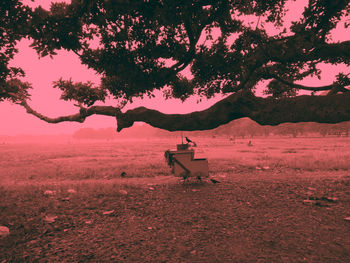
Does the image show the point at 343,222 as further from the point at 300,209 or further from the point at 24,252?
the point at 24,252

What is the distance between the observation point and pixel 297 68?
27.7 feet

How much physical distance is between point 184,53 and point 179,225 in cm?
584

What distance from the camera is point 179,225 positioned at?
4.23m

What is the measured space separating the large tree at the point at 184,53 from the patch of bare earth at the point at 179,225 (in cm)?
234

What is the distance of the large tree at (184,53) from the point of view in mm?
4766

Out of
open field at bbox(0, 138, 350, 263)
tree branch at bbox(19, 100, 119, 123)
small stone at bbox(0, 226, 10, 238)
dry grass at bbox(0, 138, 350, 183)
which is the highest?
tree branch at bbox(19, 100, 119, 123)

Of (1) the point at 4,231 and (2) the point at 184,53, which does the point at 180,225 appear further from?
(2) the point at 184,53

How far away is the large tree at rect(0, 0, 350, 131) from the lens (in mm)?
4766

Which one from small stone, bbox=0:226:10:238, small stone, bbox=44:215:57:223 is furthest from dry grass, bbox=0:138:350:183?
small stone, bbox=0:226:10:238

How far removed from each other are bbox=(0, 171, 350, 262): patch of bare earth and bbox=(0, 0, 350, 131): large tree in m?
2.34

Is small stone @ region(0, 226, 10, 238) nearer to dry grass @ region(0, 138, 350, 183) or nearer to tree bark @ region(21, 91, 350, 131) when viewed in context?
tree bark @ region(21, 91, 350, 131)

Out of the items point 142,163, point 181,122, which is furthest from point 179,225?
point 142,163

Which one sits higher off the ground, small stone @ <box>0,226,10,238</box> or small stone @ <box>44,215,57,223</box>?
small stone @ <box>0,226,10,238</box>

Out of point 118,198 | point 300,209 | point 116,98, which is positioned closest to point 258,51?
point 300,209
